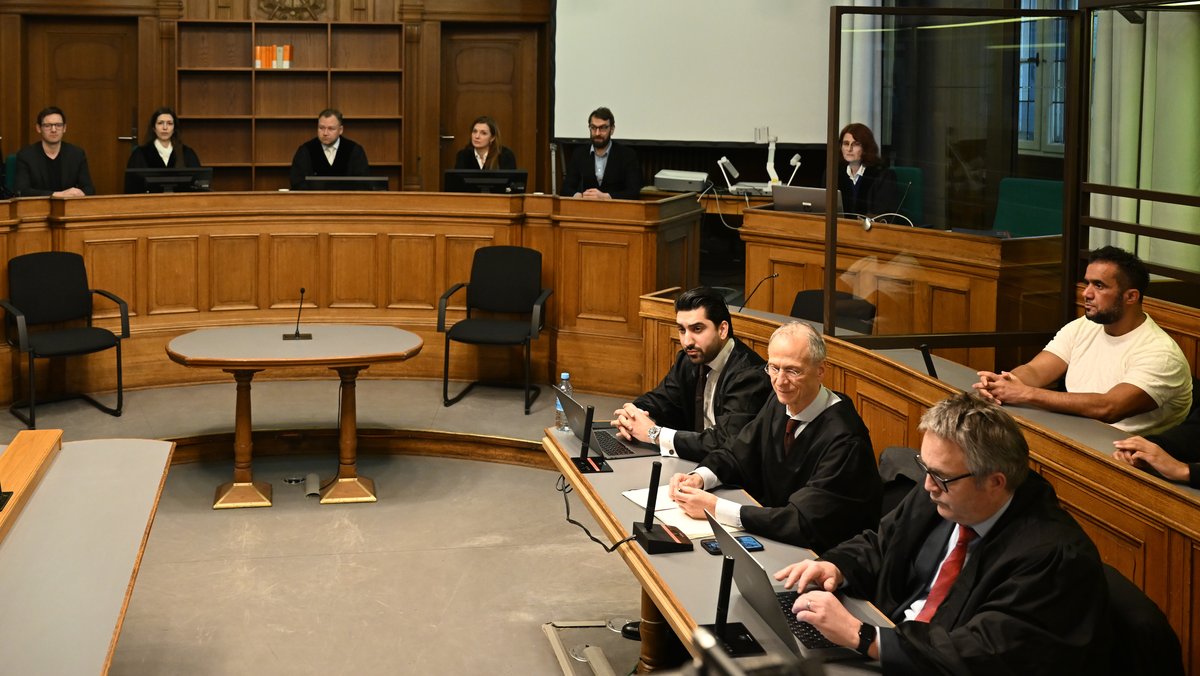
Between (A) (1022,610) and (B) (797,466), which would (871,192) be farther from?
(A) (1022,610)

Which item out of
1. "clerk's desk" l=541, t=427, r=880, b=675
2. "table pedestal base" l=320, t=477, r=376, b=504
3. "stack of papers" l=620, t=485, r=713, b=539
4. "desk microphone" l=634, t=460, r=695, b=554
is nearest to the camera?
"clerk's desk" l=541, t=427, r=880, b=675

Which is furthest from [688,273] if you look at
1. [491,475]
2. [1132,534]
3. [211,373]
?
[1132,534]

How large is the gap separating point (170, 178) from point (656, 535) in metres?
5.15

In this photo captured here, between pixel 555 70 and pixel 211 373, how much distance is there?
4.13 m

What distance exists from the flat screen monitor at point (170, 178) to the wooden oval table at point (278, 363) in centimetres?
146

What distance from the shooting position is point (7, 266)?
6.77 metres

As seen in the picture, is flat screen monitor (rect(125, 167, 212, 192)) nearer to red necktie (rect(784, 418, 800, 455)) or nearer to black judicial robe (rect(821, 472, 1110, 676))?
red necktie (rect(784, 418, 800, 455))

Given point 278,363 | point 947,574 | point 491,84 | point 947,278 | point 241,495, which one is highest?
point 491,84

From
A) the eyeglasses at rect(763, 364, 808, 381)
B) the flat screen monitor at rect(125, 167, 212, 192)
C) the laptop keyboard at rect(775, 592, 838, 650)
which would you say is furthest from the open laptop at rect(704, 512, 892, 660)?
the flat screen monitor at rect(125, 167, 212, 192)

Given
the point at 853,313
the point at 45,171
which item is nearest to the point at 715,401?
the point at 853,313

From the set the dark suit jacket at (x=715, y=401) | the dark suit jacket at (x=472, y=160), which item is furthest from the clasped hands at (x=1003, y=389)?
the dark suit jacket at (x=472, y=160)

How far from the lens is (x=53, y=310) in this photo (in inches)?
266

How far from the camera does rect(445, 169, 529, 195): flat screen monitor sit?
768cm

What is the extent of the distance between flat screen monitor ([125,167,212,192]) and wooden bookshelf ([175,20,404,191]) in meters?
2.63
